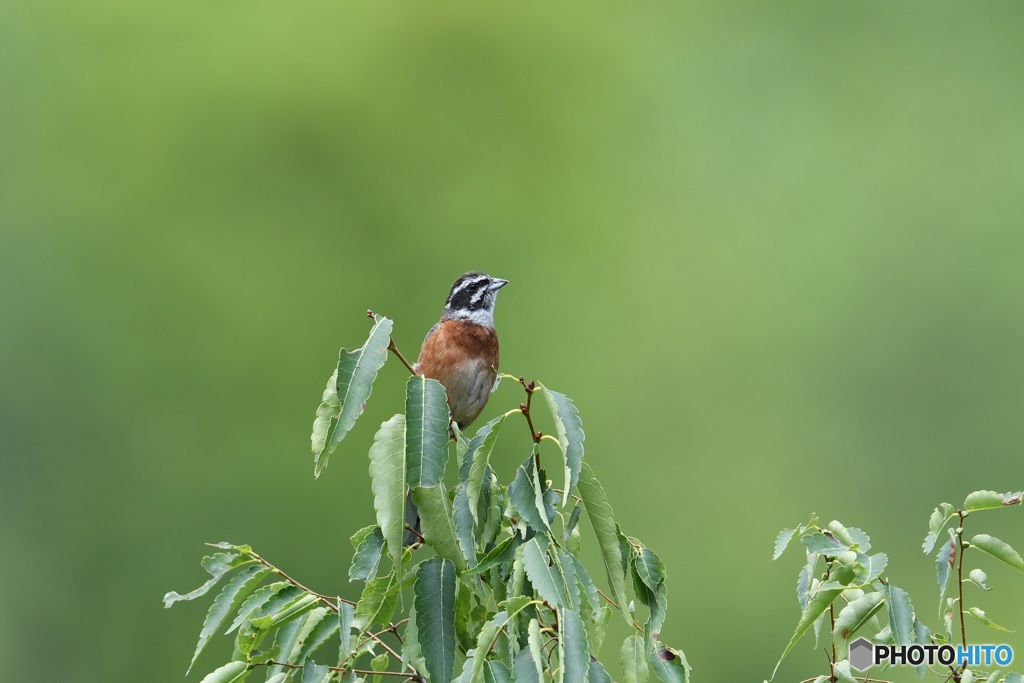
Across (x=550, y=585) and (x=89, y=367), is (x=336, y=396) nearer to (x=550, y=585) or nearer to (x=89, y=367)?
(x=550, y=585)

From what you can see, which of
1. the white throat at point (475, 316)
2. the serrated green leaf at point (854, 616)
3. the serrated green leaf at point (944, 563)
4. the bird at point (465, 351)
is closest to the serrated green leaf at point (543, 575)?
the serrated green leaf at point (854, 616)

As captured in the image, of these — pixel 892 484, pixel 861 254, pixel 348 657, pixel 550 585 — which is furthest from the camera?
pixel 861 254

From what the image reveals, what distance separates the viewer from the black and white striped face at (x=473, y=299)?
6.59 metres

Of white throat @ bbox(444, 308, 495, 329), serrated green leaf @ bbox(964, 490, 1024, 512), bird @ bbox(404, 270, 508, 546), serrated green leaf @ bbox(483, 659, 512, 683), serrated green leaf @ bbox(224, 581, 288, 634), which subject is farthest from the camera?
white throat @ bbox(444, 308, 495, 329)

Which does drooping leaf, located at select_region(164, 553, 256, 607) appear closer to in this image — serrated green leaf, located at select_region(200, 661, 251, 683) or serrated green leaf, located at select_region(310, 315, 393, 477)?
serrated green leaf, located at select_region(200, 661, 251, 683)

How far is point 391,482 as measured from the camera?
9.96ft

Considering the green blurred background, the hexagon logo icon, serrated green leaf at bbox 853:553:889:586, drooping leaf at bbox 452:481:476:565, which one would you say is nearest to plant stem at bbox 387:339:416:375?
drooping leaf at bbox 452:481:476:565

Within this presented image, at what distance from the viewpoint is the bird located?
6.37 metres

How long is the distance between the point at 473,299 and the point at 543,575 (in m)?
3.76

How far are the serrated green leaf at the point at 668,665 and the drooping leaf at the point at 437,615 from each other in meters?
0.54

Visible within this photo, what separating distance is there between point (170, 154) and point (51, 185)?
8.00 feet

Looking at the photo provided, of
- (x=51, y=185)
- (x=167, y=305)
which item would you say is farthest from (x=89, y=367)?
(x=51, y=185)

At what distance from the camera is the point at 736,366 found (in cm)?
2219

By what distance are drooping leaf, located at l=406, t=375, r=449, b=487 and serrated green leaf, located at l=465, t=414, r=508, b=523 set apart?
11cm
